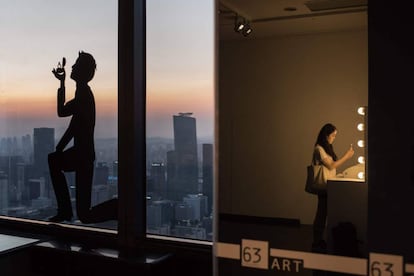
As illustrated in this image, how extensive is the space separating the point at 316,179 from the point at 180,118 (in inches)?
61.4

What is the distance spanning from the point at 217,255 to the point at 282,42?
0.73 meters

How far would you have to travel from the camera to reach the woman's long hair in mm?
1386

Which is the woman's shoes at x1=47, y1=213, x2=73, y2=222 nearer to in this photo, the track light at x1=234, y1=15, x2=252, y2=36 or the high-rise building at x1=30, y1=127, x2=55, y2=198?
the high-rise building at x1=30, y1=127, x2=55, y2=198

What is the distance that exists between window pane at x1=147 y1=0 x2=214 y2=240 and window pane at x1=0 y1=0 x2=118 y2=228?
0.30 m

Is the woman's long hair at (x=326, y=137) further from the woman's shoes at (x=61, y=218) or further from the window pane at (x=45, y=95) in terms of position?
the woman's shoes at (x=61, y=218)

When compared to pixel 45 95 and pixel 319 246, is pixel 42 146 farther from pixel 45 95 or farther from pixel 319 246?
pixel 319 246

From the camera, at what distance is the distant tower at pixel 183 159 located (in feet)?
9.25

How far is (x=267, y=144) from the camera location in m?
1.47

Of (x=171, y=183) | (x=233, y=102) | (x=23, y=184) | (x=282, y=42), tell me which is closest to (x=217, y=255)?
(x=233, y=102)

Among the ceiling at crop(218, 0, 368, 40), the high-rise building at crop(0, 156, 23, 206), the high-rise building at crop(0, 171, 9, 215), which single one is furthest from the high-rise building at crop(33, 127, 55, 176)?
the ceiling at crop(218, 0, 368, 40)

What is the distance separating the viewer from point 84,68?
10.6 feet

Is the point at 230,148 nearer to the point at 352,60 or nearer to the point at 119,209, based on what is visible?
the point at 352,60

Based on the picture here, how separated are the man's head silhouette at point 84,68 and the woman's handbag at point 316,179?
2174 mm

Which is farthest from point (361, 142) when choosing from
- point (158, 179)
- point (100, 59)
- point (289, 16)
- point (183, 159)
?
point (100, 59)
